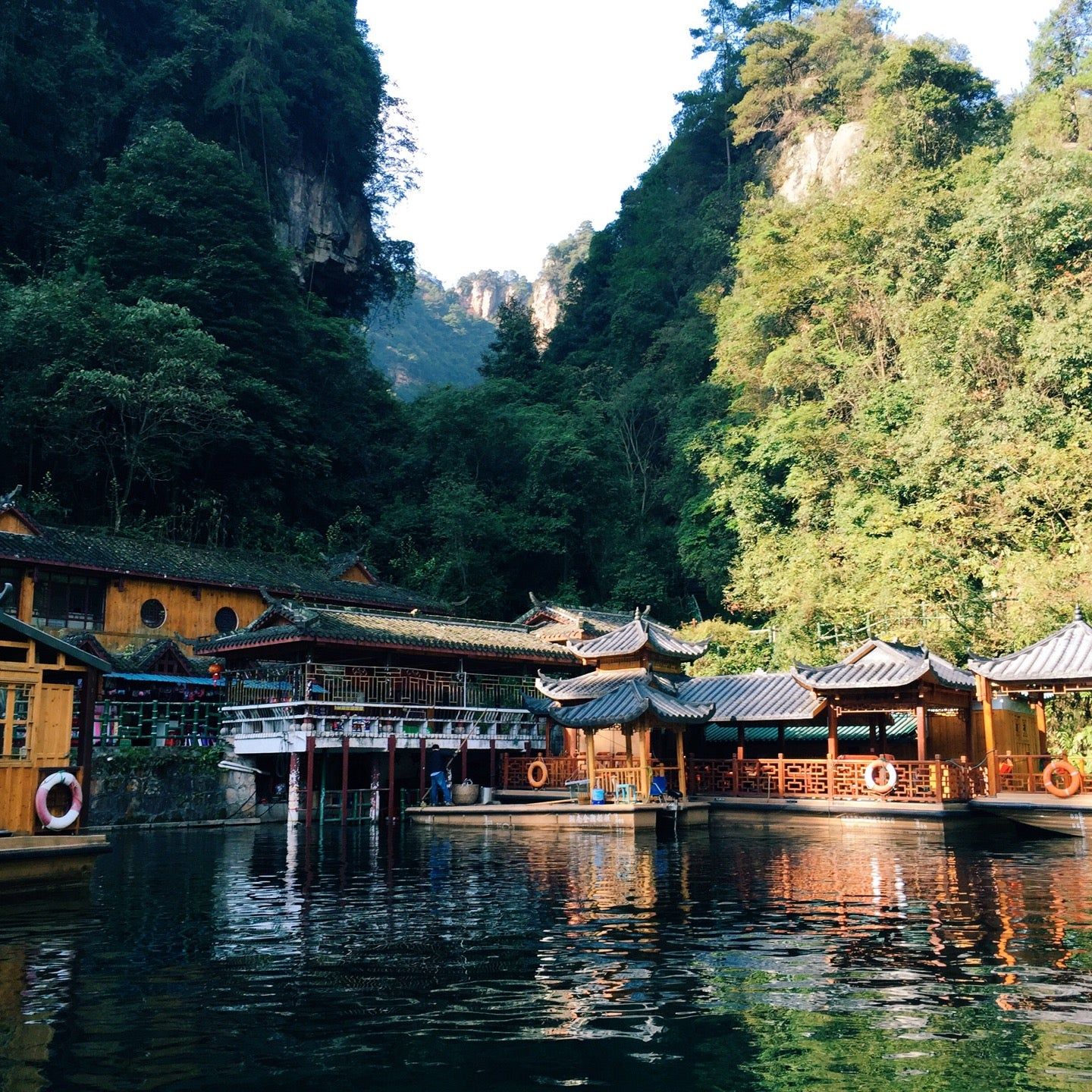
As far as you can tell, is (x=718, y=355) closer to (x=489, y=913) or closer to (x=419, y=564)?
(x=419, y=564)

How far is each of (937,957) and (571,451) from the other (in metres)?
39.0

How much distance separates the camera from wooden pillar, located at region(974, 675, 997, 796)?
26.2 metres

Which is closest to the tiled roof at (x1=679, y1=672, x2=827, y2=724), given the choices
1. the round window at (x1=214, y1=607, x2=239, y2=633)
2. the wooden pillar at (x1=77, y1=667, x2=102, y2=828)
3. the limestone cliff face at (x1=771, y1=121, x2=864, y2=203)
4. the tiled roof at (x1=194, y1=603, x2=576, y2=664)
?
the tiled roof at (x1=194, y1=603, x2=576, y2=664)

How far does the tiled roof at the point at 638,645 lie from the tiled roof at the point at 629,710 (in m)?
2.37

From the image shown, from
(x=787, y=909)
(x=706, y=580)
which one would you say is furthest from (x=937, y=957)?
(x=706, y=580)

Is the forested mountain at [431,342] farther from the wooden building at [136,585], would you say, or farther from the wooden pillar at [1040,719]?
the wooden pillar at [1040,719]

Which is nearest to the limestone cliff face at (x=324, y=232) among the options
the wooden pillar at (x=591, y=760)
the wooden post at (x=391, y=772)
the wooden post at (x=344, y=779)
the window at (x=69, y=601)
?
the window at (x=69, y=601)

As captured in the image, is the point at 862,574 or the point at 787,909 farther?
the point at 862,574

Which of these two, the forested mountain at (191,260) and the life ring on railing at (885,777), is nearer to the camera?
the life ring on railing at (885,777)

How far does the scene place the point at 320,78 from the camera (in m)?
60.4

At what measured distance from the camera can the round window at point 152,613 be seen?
118 ft

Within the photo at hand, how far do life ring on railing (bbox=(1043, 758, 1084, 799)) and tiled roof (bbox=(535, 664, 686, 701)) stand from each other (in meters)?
9.31

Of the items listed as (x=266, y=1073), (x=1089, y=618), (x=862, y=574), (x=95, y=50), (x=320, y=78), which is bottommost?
(x=266, y=1073)

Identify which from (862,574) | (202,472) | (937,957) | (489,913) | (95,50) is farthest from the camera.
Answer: (95,50)
